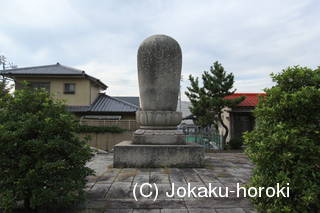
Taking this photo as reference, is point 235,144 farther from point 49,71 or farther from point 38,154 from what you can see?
point 49,71

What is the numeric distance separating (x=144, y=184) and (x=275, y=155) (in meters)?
2.46

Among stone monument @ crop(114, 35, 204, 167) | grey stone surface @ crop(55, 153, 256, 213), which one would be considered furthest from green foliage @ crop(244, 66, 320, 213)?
stone monument @ crop(114, 35, 204, 167)

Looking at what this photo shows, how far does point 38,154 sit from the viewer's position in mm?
2559

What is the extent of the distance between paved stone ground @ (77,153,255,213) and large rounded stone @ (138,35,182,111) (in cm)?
203

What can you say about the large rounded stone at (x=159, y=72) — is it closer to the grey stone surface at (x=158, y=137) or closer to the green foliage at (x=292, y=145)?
the grey stone surface at (x=158, y=137)

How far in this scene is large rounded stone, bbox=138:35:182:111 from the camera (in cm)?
570

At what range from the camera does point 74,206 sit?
286 centimetres

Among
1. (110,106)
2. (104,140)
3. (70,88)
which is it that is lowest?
(104,140)

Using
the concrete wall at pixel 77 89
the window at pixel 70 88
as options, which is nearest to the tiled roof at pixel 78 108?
the concrete wall at pixel 77 89

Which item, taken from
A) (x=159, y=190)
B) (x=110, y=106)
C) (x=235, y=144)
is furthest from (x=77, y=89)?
(x=159, y=190)

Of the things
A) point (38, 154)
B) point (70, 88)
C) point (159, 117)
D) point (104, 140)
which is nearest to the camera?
point (38, 154)

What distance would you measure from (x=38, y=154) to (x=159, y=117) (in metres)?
3.44

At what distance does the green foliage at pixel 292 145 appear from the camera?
2197mm

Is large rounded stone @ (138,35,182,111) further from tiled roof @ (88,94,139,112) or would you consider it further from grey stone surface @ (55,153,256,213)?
tiled roof @ (88,94,139,112)
